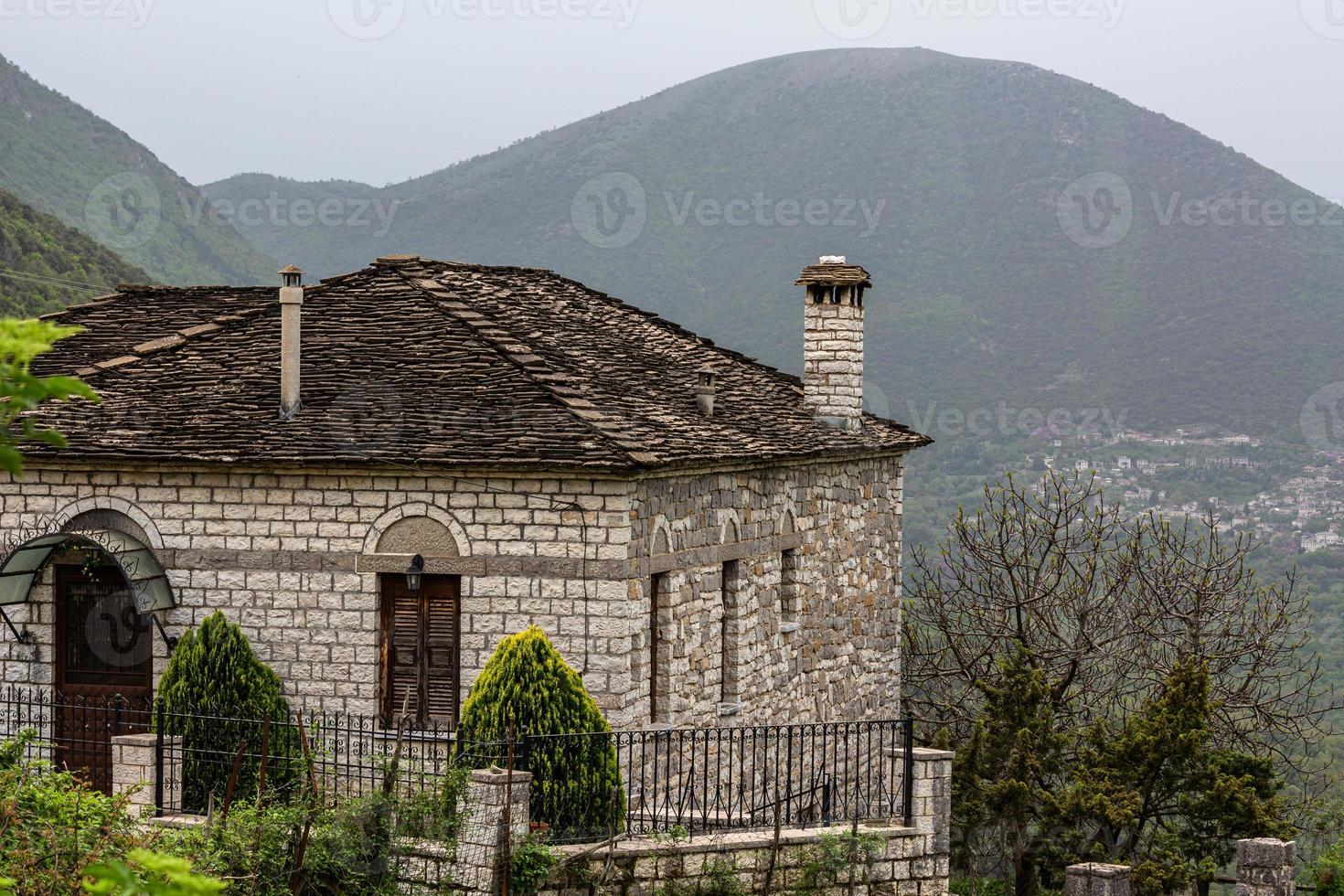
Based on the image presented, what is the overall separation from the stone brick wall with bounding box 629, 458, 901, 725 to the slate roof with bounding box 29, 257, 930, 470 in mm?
593

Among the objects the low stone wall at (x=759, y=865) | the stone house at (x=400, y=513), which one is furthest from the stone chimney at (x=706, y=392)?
the low stone wall at (x=759, y=865)

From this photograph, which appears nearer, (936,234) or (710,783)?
(710,783)

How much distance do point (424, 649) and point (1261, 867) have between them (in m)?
8.05

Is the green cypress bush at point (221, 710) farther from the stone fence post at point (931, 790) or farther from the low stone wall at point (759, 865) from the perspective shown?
the stone fence post at point (931, 790)

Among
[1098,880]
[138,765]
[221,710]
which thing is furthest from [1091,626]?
[138,765]

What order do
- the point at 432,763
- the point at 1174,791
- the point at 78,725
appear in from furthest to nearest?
1. the point at 1174,791
2. the point at 78,725
3. the point at 432,763

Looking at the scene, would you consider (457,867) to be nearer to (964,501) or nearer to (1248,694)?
(1248,694)

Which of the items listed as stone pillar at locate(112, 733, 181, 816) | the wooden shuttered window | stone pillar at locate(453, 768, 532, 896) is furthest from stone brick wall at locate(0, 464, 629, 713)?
stone pillar at locate(453, 768, 532, 896)

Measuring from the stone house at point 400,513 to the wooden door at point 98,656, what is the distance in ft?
0.09

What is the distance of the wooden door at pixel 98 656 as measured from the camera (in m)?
15.7

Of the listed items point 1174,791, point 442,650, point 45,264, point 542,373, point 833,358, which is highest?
point 45,264

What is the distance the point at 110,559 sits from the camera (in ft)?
50.5

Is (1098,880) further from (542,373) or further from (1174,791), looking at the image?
(542,373)

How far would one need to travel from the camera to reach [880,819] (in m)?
13.7
